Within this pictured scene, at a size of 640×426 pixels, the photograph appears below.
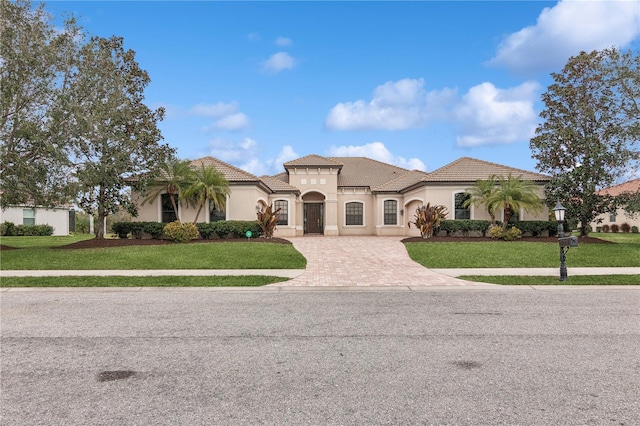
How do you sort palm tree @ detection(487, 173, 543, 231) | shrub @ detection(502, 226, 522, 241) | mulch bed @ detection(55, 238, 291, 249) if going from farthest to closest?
palm tree @ detection(487, 173, 543, 231) → shrub @ detection(502, 226, 522, 241) → mulch bed @ detection(55, 238, 291, 249)

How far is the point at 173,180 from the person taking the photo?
898 inches

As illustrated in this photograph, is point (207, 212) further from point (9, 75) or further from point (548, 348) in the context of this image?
point (548, 348)

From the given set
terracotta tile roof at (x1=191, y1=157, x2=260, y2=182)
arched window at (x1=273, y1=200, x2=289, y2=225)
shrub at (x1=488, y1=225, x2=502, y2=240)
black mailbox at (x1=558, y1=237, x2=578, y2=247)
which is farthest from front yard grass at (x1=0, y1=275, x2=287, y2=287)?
arched window at (x1=273, y1=200, x2=289, y2=225)

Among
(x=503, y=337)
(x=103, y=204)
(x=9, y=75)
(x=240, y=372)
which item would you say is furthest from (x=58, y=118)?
(x=503, y=337)

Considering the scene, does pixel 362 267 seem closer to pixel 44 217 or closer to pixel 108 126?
pixel 108 126

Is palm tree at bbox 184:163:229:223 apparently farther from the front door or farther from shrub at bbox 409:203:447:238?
shrub at bbox 409:203:447:238

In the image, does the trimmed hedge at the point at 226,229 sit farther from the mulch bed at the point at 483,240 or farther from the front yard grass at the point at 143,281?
the front yard grass at the point at 143,281

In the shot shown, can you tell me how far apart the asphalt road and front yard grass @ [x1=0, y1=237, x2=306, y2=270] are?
650cm

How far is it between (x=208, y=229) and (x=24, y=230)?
67.8 ft

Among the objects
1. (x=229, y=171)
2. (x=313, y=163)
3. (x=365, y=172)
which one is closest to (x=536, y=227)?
(x=365, y=172)

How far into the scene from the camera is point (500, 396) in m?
3.95

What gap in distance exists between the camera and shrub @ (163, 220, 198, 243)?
2138cm

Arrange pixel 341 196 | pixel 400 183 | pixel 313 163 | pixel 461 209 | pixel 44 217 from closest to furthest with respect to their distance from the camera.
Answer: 1. pixel 461 209
2. pixel 313 163
3. pixel 400 183
4. pixel 341 196
5. pixel 44 217

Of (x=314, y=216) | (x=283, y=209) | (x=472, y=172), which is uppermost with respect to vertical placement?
(x=472, y=172)
